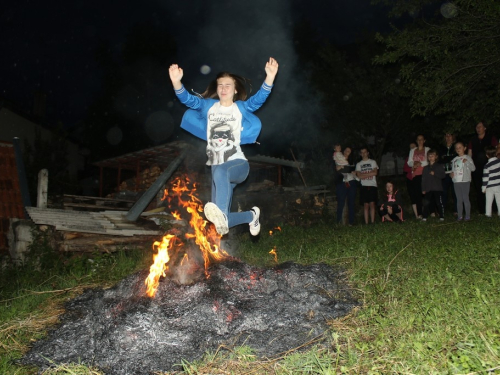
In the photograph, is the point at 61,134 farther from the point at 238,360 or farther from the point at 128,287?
the point at 238,360

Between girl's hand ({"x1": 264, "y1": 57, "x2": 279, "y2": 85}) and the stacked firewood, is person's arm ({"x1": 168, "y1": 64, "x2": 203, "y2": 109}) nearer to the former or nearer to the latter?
girl's hand ({"x1": 264, "y1": 57, "x2": 279, "y2": 85})

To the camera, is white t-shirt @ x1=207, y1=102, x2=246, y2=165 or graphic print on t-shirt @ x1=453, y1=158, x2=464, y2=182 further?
graphic print on t-shirt @ x1=453, y1=158, x2=464, y2=182

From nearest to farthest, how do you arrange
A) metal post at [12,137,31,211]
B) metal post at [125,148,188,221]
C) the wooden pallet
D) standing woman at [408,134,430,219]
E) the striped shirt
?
the wooden pallet
the striped shirt
metal post at [125,148,188,221]
metal post at [12,137,31,211]
standing woman at [408,134,430,219]

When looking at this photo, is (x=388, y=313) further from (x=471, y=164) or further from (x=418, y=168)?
(x=418, y=168)

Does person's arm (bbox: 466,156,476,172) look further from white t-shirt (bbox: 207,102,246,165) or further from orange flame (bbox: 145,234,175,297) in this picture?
orange flame (bbox: 145,234,175,297)

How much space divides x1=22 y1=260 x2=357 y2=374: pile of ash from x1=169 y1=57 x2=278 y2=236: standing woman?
773mm

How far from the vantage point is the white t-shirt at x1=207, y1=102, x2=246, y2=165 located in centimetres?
436

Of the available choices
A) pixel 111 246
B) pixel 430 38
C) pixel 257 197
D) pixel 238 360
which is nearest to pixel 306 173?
pixel 257 197

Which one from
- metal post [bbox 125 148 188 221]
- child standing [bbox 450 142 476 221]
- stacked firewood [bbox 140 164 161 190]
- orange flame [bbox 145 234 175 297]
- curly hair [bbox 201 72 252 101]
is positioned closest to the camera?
orange flame [bbox 145 234 175 297]

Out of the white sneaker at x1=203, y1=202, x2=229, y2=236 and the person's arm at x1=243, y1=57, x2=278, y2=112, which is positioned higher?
the person's arm at x1=243, y1=57, x2=278, y2=112

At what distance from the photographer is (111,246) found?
722cm

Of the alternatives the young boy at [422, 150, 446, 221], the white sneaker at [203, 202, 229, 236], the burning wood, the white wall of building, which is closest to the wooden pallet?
the burning wood

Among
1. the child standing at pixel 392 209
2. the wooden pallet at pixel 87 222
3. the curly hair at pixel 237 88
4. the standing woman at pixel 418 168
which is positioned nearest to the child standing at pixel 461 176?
the standing woman at pixel 418 168

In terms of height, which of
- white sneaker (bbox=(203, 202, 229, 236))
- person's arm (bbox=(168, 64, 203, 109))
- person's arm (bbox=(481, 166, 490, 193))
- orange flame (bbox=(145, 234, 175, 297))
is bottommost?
orange flame (bbox=(145, 234, 175, 297))
